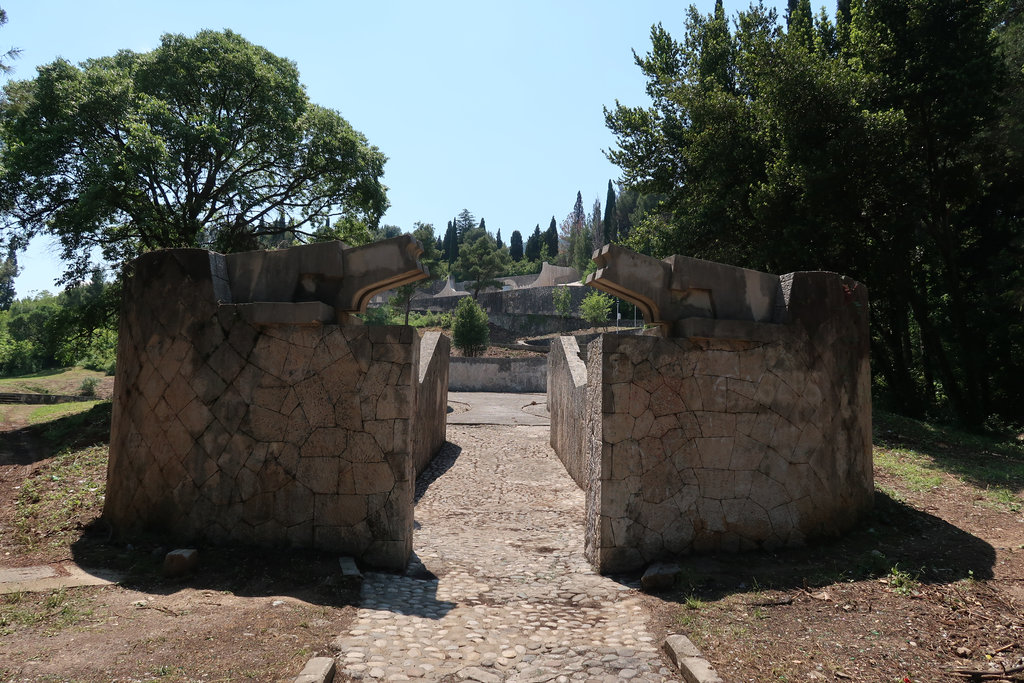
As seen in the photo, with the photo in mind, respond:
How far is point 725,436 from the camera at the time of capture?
19.0 feet

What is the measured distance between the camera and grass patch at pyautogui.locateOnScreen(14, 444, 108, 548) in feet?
19.4

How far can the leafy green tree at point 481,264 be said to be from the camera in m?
55.7

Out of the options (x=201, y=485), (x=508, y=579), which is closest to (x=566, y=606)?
(x=508, y=579)

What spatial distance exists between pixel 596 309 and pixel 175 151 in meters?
32.1

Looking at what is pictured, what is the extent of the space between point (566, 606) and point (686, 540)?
4.46 ft

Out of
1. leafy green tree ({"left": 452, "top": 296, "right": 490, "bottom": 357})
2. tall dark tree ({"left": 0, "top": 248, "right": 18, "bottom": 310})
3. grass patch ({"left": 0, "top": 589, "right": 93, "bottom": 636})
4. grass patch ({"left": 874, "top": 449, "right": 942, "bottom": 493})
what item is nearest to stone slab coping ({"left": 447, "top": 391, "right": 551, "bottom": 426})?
grass patch ({"left": 874, "top": 449, "right": 942, "bottom": 493})

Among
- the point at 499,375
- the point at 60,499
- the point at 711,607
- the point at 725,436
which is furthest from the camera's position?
the point at 499,375

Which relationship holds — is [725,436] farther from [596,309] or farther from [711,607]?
[596,309]

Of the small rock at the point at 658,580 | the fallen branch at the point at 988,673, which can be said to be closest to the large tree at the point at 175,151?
the small rock at the point at 658,580

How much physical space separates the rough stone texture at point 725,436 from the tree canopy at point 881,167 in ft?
23.9

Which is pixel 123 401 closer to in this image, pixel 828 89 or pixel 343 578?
pixel 343 578

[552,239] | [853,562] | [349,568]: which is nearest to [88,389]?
[349,568]

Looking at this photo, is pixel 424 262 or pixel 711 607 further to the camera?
pixel 424 262

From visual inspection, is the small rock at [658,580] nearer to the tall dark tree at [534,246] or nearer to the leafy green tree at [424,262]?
the leafy green tree at [424,262]
